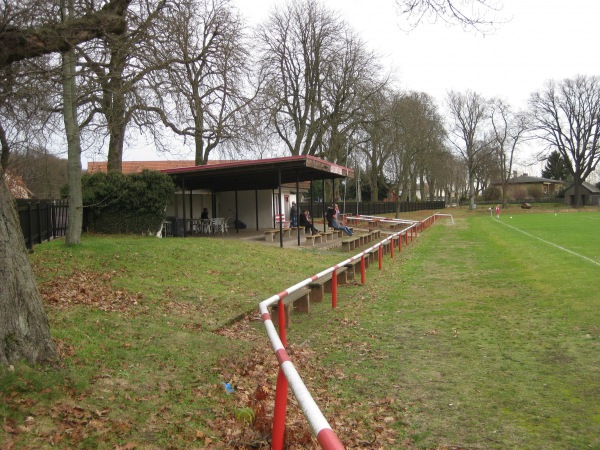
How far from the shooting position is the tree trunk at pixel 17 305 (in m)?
4.44

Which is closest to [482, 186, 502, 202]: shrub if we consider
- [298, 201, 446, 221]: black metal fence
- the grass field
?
[298, 201, 446, 221]: black metal fence

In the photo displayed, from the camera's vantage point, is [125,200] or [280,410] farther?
[125,200]

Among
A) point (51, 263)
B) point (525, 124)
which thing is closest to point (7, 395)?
point (51, 263)

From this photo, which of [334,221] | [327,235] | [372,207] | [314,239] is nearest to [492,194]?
[372,207]

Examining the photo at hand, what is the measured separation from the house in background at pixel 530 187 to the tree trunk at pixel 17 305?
3964 inches

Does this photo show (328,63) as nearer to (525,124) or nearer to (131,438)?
(131,438)

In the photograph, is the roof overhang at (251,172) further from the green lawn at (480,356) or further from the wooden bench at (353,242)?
the green lawn at (480,356)

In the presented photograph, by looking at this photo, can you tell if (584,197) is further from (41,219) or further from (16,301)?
(16,301)

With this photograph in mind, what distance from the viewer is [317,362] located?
21.9 ft

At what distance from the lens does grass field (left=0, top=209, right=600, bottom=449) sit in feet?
13.9

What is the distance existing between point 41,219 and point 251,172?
7891 millimetres

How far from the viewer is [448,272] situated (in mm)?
14859

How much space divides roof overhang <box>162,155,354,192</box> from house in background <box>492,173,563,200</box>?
79.3 metres

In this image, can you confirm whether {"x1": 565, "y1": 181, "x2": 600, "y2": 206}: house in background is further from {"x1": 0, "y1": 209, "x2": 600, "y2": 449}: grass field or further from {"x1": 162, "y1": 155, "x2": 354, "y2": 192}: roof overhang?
{"x1": 0, "y1": 209, "x2": 600, "y2": 449}: grass field
